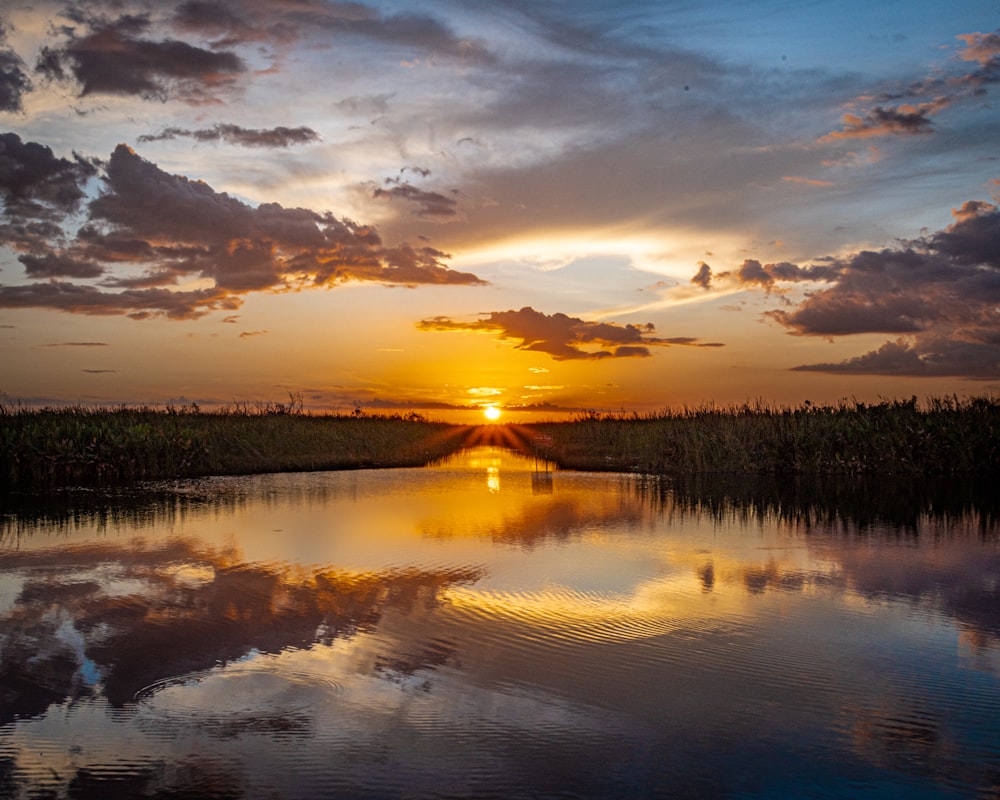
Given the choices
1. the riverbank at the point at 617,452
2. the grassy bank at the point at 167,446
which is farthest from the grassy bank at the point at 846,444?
the grassy bank at the point at 167,446

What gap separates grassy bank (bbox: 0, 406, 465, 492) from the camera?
23609mm

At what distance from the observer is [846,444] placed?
2752cm

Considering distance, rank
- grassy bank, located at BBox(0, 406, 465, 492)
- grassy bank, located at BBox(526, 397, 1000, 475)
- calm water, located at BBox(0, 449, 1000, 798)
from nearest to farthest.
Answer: calm water, located at BBox(0, 449, 1000, 798) → grassy bank, located at BBox(0, 406, 465, 492) → grassy bank, located at BBox(526, 397, 1000, 475)

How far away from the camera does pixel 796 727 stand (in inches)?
219

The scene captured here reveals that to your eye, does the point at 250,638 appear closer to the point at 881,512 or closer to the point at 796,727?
the point at 796,727

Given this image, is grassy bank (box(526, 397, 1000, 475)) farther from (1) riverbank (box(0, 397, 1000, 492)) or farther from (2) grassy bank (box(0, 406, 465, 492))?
(2) grassy bank (box(0, 406, 465, 492))

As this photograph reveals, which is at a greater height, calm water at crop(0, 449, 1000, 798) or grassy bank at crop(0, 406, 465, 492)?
grassy bank at crop(0, 406, 465, 492)

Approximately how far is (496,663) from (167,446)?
70.5ft

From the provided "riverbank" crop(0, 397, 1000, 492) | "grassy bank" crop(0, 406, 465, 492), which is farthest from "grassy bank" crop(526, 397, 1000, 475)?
"grassy bank" crop(0, 406, 465, 492)

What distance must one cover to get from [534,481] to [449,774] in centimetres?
1912

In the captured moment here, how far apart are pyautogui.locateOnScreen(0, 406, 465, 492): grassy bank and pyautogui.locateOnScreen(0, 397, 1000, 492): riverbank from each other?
0.04m

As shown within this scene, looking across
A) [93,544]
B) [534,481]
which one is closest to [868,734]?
[93,544]

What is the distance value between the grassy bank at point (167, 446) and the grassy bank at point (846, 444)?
392 inches

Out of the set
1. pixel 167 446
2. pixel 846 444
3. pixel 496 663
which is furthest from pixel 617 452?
pixel 496 663
